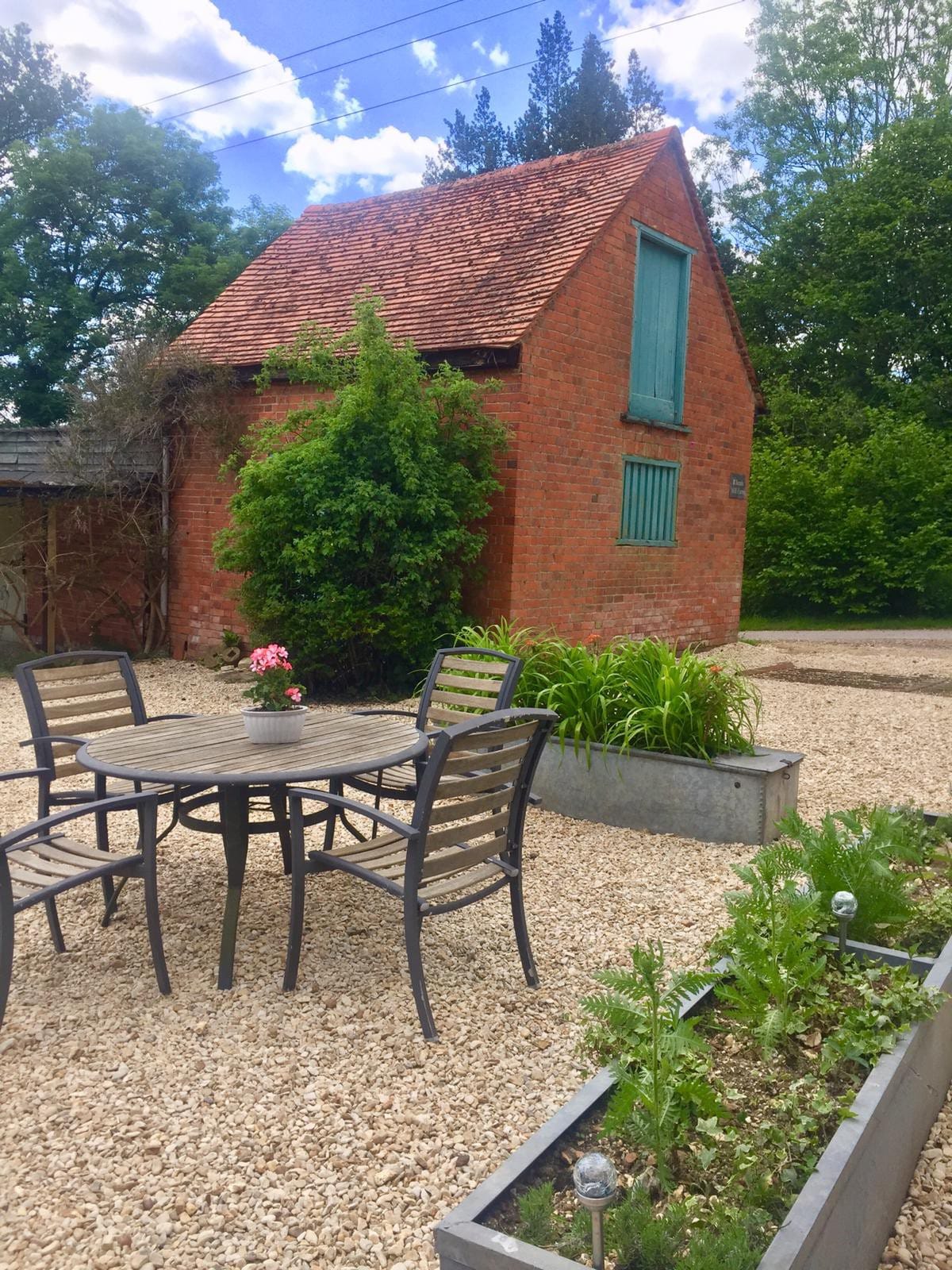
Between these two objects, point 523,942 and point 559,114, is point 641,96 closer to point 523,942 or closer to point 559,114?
point 559,114

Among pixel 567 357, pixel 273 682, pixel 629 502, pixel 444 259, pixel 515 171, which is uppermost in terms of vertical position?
pixel 515 171

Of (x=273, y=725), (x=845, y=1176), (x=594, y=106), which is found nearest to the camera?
(x=845, y=1176)

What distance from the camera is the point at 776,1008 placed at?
8.75ft

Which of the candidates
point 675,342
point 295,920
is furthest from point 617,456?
point 295,920

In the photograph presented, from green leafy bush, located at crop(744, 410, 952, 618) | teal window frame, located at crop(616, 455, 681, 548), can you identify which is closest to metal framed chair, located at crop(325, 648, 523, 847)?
teal window frame, located at crop(616, 455, 681, 548)

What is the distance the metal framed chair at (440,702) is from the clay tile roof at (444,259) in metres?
5.57

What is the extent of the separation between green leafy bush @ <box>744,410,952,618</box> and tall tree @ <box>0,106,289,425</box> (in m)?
15.0

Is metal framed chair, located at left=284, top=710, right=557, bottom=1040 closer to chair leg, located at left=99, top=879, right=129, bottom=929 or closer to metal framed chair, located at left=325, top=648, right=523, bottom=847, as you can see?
metal framed chair, located at left=325, top=648, right=523, bottom=847

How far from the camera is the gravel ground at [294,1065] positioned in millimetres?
2383

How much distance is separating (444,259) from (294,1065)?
10.7m

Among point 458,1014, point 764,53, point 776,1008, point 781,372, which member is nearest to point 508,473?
point 458,1014

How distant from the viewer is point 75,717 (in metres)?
4.61

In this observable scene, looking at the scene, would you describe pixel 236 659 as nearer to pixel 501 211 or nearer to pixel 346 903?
pixel 501 211

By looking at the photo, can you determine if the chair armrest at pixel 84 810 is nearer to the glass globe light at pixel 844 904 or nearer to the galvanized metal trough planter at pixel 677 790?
the glass globe light at pixel 844 904
